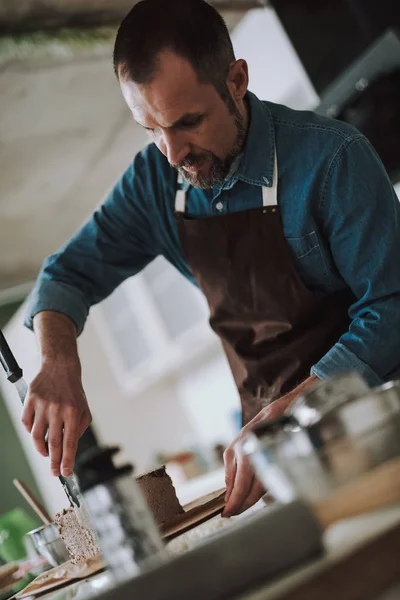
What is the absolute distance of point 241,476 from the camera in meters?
1.04

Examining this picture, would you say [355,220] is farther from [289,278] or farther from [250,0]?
[250,0]

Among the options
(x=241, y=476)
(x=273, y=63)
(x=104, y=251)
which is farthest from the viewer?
(x=273, y=63)

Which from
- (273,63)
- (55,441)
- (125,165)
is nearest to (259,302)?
(55,441)

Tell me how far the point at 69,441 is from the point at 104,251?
599mm

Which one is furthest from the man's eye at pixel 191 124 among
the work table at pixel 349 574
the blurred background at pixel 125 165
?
the work table at pixel 349 574

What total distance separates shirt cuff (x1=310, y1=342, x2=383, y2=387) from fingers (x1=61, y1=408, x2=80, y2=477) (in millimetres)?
444

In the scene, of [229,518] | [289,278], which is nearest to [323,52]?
[289,278]

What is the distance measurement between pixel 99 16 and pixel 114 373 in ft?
9.14

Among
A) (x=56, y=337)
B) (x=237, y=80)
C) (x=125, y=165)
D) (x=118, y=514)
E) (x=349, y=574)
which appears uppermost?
(x=125, y=165)

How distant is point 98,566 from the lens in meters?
1.08

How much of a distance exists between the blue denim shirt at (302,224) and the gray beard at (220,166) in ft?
0.08

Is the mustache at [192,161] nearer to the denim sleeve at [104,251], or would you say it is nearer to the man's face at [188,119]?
the man's face at [188,119]

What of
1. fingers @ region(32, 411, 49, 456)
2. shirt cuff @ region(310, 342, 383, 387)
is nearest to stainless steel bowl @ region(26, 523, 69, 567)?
fingers @ region(32, 411, 49, 456)

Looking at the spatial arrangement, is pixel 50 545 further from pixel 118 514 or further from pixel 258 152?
pixel 258 152
